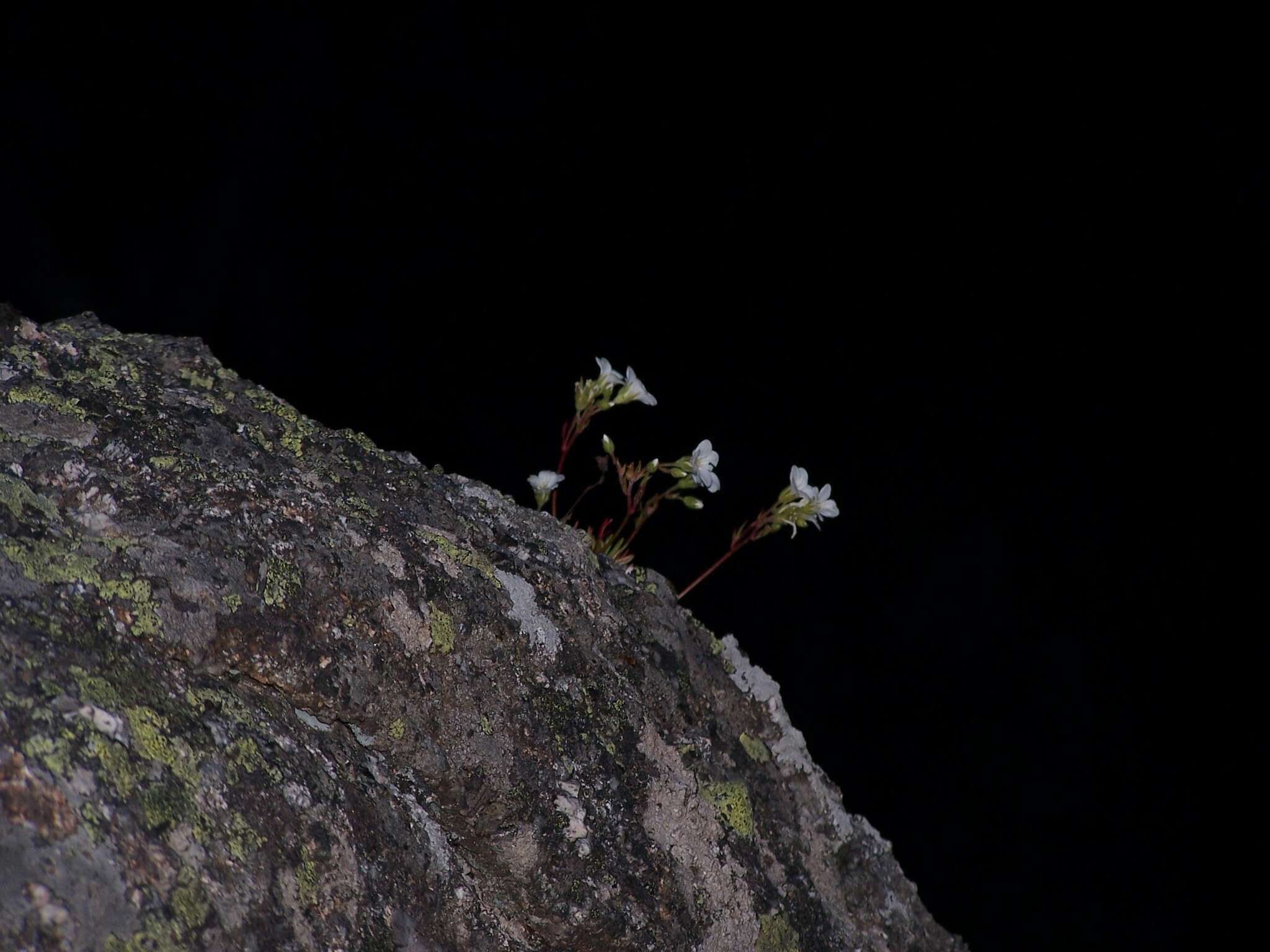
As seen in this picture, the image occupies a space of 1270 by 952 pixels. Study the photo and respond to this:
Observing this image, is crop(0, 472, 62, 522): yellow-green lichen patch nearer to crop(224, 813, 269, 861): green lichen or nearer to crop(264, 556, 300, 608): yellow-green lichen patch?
crop(264, 556, 300, 608): yellow-green lichen patch

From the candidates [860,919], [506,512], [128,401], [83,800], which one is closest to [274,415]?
[128,401]

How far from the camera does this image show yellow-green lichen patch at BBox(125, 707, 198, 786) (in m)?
1.27

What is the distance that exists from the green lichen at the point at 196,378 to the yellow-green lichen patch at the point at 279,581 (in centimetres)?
54

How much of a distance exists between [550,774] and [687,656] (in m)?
0.59

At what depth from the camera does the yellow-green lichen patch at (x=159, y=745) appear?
4.17 feet

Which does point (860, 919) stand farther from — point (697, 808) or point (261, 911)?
point (261, 911)

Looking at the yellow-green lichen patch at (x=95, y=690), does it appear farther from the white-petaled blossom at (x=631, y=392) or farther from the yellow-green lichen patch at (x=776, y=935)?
the white-petaled blossom at (x=631, y=392)

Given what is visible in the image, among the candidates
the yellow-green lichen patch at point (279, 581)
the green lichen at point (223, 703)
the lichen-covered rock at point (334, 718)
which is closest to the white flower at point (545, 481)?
the lichen-covered rock at point (334, 718)

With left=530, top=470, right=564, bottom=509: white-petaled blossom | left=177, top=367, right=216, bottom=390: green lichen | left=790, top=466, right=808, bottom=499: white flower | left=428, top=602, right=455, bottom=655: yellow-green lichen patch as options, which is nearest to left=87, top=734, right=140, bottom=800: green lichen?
left=428, top=602, right=455, bottom=655: yellow-green lichen patch

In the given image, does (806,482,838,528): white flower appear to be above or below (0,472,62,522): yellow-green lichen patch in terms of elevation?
above

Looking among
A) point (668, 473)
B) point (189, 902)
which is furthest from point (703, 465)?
point (189, 902)

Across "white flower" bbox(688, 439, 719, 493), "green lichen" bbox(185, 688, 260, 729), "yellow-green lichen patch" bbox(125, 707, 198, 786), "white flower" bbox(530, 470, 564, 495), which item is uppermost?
"white flower" bbox(688, 439, 719, 493)

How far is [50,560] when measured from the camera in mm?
1383

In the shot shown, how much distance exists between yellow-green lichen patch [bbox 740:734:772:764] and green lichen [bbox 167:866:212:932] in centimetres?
123
